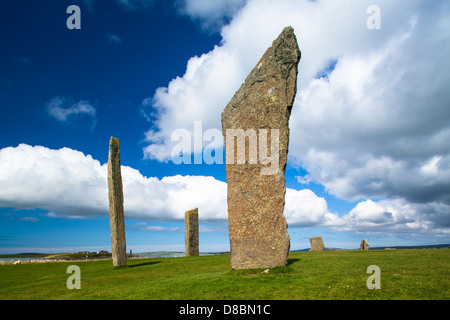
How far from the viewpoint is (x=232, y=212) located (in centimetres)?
979

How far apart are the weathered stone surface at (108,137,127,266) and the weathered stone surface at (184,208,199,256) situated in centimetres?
801

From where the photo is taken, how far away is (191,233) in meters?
23.2

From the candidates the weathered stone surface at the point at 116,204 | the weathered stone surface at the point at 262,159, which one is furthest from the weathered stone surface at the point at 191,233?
the weathered stone surface at the point at 262,159

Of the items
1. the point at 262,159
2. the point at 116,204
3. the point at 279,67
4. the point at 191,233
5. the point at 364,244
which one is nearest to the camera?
the point at 262,159

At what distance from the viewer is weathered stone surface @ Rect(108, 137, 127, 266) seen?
48.4 ft

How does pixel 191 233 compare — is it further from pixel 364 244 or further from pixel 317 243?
pixel 364 244

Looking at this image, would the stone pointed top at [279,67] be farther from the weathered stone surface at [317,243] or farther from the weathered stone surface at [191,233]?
the weathered stone surface at [317,243]

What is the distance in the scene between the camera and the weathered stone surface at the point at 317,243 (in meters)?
22.0

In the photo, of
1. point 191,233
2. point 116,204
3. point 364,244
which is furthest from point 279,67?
point 364,244

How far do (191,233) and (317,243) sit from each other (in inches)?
378
